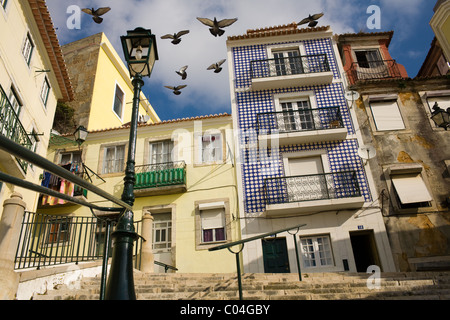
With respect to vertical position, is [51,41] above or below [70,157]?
above

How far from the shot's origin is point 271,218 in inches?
492

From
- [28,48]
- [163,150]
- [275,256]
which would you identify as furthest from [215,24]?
[275,256]

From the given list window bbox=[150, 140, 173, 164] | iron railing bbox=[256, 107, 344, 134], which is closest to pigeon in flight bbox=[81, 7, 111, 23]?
window bbox=[150, 140, 173, 164]

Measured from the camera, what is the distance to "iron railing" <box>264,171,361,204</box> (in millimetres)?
12516

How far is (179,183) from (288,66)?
708cm

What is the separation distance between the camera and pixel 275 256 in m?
11.9

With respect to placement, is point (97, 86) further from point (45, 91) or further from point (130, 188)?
point (130, 188)

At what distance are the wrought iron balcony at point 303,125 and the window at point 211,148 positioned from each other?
173cm

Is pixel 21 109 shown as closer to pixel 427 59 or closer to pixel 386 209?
pixel 386 209

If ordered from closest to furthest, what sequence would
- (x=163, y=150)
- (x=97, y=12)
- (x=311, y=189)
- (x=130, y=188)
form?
(x=130, y=188)
(x=97, y=12)
(x=311, y=189)
(x=163, y=150)

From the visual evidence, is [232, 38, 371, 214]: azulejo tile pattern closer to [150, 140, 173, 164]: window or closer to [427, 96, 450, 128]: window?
[150, 140, 173, 164]: window

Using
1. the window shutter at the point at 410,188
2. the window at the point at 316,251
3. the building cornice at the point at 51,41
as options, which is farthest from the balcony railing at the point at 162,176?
the window shutter at the point at 410,188

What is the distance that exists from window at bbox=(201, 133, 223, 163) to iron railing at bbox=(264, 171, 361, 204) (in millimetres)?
2385

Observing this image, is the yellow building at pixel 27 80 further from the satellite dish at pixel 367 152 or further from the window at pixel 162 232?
the satellite dish at pixel 367 152
